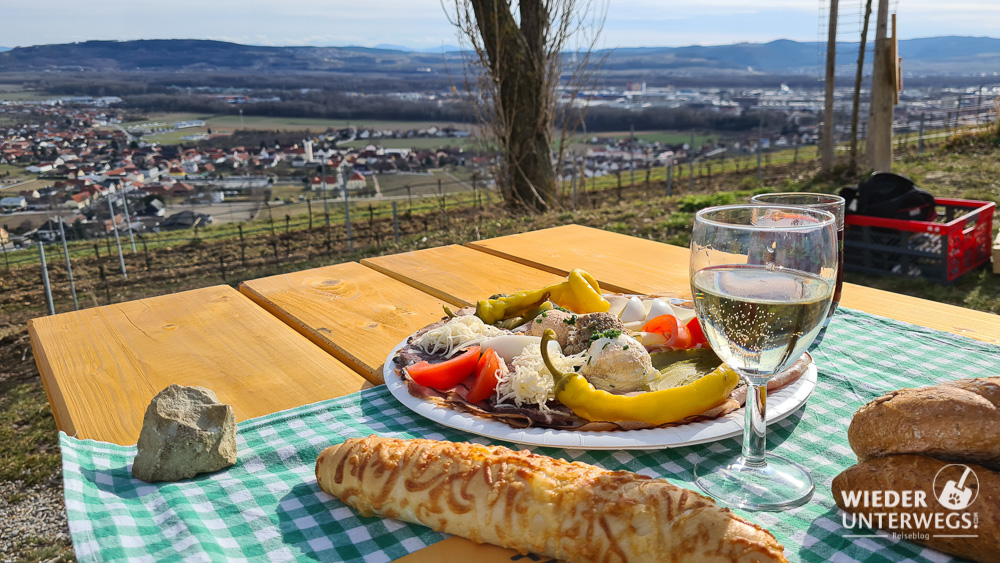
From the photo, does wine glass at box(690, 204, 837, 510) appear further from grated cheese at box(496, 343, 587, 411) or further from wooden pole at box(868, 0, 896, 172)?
wooden pole at box(868, 0, 896, 172)

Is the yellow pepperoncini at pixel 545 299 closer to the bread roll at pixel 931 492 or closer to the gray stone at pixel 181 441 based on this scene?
the gray stone at pixel 181 441

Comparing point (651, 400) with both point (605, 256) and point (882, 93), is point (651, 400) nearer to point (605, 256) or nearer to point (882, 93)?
point (605, 256)

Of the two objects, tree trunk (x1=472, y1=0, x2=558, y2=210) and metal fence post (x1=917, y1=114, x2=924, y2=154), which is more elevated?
tree trunk (x1=472, y1=0, x2=558, y2=210)

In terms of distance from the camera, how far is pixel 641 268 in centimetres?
238

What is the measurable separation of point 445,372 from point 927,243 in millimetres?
4399

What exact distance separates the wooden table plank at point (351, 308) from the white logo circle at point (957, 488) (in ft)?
3.36

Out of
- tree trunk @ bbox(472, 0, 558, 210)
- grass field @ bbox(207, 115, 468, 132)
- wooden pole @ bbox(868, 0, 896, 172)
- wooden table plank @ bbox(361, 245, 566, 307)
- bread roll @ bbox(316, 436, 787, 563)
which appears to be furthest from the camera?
grass field @ bbox(207, 115, 468, 132)

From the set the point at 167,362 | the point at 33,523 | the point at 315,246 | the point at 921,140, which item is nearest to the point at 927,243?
the point at 167,362

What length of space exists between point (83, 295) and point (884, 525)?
932 cm

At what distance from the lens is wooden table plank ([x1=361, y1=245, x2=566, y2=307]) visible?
2162 millimetres

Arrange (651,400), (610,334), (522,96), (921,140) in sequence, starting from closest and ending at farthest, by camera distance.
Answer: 1. (651,400)
2. (610,334)
3. (522,96)
4. (921,140)

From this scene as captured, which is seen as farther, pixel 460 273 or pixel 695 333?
pixel 460 273

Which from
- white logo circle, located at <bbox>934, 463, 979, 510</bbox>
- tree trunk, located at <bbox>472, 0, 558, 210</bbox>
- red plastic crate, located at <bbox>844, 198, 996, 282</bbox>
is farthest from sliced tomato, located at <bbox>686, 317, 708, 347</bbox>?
tree trunk, located at <bbox>472, 0, 558, 210</bbox>

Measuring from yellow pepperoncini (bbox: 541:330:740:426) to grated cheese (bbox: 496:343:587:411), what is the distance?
0.18 feet
